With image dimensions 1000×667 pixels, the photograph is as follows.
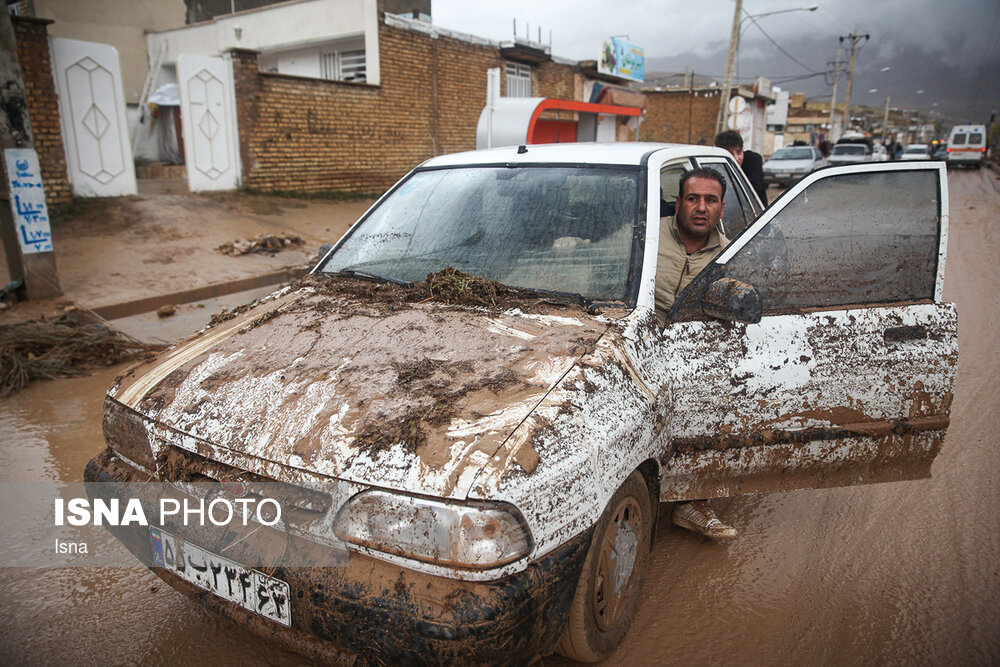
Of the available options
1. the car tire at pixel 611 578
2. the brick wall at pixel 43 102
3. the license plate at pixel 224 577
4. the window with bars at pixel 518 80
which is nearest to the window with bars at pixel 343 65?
the window with bars at pixel 518 80

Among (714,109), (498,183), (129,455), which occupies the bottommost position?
(129,455)

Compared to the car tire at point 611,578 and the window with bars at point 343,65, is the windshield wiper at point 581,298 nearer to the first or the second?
the car tire at point 611,578

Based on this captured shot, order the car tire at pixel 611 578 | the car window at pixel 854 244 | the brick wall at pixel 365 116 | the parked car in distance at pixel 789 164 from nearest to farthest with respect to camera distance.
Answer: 1. the car tire at pixel 611 578
2. the car window at pixel 854 244
3. the brick wall at pixel 365 116
4. the parked car in distance at pixel 789 164

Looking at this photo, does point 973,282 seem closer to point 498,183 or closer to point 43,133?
point 498,183

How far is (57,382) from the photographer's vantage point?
15.2 feet

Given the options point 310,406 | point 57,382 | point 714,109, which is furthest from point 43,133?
point 714,109

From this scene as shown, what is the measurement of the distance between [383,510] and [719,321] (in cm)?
143

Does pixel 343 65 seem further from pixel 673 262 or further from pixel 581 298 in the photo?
pixel 581 298

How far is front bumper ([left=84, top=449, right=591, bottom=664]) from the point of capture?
1516mm

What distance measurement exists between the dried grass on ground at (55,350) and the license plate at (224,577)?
11.4ft

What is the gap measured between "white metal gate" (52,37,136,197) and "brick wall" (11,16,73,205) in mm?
157

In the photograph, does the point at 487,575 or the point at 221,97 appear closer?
the point at 487,575

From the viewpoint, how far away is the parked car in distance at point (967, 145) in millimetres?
31828

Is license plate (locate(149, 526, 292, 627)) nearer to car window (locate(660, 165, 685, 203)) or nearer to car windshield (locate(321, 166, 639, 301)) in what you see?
car windshield (locate(321, 166, 639, 301))
